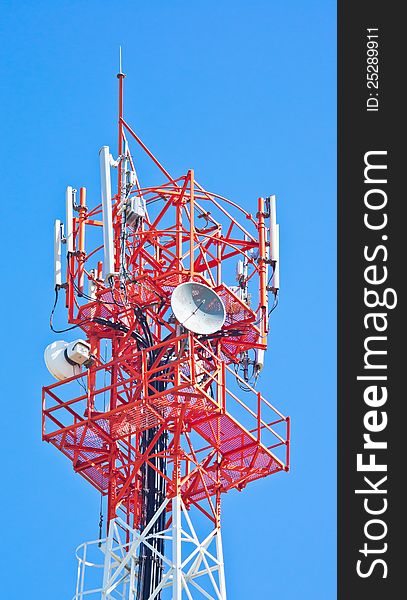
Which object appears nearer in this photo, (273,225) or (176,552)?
(176,552)

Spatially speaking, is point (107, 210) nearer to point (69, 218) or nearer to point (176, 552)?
point (69, 218)

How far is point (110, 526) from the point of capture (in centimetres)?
5519

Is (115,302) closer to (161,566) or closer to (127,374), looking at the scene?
(127,374)

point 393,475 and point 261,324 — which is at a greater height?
point 261,324

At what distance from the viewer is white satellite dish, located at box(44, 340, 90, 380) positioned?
5591 centimetres

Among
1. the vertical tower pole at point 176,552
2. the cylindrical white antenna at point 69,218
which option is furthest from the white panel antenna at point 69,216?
the vertical tower pole at point 176,552

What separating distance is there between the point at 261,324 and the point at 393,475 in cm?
1091

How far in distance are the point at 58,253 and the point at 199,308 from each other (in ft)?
19.3

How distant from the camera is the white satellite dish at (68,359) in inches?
2201

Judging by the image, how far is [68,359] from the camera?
184 ft

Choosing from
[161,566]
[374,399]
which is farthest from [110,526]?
[374,399]

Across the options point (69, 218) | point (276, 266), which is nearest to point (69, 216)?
point (69, 218)

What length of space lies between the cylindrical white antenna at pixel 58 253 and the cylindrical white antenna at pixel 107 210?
3.11m

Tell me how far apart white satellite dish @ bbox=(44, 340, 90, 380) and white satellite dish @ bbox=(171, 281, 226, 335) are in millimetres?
4521
